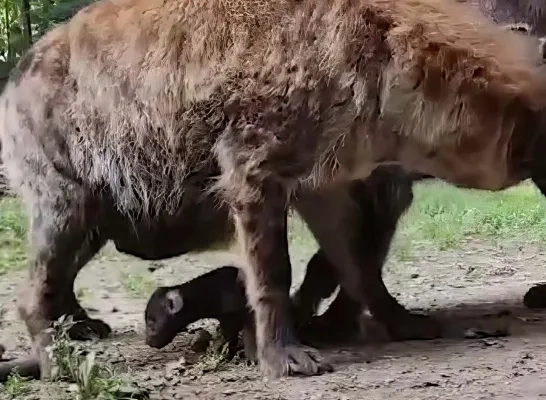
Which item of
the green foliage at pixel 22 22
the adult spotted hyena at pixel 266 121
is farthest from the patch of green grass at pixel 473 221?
the green foliage at pixel 22 22

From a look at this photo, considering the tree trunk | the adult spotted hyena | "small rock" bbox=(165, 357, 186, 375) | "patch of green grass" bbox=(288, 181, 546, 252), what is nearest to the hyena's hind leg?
the adult spotted hyena

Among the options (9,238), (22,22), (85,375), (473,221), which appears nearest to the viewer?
(85,375)

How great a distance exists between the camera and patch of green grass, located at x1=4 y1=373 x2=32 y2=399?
9.59 feet

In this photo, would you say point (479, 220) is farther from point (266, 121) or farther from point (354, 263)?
point (266, 121)

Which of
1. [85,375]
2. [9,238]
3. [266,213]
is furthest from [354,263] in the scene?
[9,238]

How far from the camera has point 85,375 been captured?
2688mm

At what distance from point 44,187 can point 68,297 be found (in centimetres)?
51

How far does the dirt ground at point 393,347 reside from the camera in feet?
9.34

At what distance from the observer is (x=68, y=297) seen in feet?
12.3

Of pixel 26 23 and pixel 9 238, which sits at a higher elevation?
pixel 26 23

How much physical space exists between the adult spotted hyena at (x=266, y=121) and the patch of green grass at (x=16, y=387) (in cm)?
29

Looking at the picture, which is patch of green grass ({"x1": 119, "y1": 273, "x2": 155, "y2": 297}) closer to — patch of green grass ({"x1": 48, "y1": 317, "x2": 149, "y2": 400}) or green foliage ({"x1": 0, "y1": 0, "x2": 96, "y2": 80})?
green foliage ({"x1": 0, "y1": 0, "x2": 96, "y2": 80})

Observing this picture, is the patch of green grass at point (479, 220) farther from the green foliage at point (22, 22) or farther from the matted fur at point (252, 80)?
the green foliage at point (22, 22)

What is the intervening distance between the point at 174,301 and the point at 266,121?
708 mm
